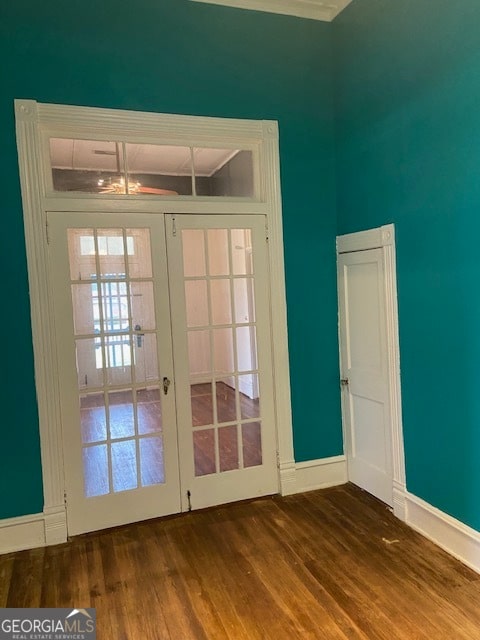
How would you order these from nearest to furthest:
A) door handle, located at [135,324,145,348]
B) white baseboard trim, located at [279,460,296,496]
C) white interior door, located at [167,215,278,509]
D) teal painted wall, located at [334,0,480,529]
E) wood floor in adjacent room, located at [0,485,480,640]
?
wood floor in adjacent room, located at [0,485,480,640] < teal painted wall, located at [334,0,480,529] < door handle, located at [135,324,145,348] < white interior door, located at [167,215,278,509] < white baseboard trim, located at [279,460,296,496]

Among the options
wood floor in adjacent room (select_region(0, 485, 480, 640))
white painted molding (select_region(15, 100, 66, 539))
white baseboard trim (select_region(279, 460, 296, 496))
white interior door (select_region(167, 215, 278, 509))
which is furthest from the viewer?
white baseboard trim (select_region(279, 460, 296, 496))

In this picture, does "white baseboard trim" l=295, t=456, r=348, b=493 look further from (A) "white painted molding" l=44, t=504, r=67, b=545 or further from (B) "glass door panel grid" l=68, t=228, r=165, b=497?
(A) "white painted molding" l=44, t=504, r=67, b=545

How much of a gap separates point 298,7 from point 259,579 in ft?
12.5

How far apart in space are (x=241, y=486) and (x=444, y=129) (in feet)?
8.79

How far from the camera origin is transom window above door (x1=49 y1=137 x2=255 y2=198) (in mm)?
3217

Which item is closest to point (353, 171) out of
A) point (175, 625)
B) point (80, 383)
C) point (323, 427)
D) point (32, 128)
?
point (323, 427)

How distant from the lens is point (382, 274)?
330 centimetres

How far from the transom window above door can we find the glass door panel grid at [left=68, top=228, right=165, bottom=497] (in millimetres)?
319

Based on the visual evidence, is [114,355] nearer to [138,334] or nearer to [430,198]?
[138,334]

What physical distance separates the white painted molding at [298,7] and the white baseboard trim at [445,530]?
11.3 feet

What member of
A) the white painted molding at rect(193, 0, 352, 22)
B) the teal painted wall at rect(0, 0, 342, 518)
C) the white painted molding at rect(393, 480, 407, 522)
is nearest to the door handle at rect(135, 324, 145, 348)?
the teal painted wall at rect(0, 0, 342, 518)

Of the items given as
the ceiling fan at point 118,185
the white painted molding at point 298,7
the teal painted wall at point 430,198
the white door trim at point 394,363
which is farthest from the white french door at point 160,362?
the white painted molding at point 298,7

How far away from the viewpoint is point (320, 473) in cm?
381

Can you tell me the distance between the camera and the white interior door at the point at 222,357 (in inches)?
135
